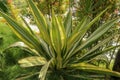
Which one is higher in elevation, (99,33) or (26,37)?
(99,33)

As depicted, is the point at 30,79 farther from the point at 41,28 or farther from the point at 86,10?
the point at 86,10

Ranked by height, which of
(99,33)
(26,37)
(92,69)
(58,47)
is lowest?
(92,69)

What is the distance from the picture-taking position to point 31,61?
128 inches

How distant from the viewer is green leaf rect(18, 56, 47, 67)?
3149mm

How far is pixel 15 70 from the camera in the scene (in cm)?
372

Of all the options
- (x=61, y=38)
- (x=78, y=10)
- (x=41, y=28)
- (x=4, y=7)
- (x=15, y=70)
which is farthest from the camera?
(x=4, y=7)

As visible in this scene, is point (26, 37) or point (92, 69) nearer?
point (92, 69)

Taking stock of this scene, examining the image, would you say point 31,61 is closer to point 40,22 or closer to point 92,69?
point 40,22

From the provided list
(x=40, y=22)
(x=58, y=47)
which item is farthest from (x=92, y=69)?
(x=40, y=22)

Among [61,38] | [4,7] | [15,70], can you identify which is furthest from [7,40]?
[4,7]

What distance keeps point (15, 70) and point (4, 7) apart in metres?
4.10

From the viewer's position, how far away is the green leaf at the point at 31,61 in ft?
10.3

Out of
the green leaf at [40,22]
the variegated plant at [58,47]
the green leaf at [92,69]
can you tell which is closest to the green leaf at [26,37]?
the variegated plant at [58,47]

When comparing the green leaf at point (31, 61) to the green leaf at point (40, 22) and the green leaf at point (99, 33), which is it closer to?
the green leaf at point (40, 22)
